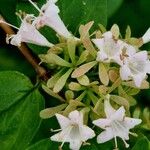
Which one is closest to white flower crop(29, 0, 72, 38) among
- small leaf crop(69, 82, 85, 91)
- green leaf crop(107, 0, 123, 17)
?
small leaf crop(69, 82, 85, 91)

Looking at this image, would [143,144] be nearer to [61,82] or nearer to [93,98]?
[93,98]

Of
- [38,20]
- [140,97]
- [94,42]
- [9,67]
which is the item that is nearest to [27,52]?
[38,20]

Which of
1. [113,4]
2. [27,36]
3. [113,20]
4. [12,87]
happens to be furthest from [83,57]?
[113,20]

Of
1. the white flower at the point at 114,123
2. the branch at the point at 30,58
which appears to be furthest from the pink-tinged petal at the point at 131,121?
the branch at the point at 30,58

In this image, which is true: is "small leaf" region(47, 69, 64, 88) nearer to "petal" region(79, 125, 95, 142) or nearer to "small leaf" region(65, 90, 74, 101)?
"small leaf" region(65, 90, 74, 101)

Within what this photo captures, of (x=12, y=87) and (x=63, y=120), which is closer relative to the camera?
(x=63, y=120)

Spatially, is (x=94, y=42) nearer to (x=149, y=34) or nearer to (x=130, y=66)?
(x=130, y=66)

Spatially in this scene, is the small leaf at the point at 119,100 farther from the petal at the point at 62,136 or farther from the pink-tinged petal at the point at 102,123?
the petal at the point at 62,136
